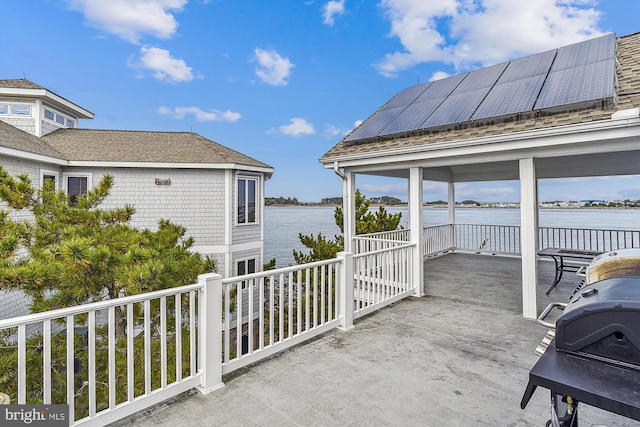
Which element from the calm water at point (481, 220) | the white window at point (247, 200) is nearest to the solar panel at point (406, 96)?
the calm water at point (481, 220)

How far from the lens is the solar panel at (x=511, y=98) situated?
4720 millimetres

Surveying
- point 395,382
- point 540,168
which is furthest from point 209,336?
point 540,168

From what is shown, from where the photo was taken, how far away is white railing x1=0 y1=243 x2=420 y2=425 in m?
2.08

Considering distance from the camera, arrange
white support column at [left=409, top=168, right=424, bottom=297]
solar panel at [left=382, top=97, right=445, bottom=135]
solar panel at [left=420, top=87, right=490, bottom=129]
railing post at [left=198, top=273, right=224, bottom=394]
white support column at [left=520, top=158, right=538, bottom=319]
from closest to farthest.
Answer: railing post at [left=198, top=273, right=224, bottom=394] < white support column at [left=520, top=158, right=538, bottom=319] < solar panel at [left=420, top=87, right=490, bottom=129] < white support column at [left=409, top=168, right=424, bottom=297] < solar panel at [left=382, top=97, right=445, bottom=135]

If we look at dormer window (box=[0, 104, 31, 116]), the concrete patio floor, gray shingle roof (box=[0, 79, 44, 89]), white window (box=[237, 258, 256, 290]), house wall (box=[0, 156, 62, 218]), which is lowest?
white window (box=[237, 258, 256, 290])

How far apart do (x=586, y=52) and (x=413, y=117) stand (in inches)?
123

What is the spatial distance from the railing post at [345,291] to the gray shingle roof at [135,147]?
22.5ft

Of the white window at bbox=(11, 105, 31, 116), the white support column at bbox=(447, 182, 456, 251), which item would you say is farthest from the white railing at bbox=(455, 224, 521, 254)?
the white window at bbox=(11, 105, 31, 116)

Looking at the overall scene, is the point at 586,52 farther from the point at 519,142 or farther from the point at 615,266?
the point at 615,266

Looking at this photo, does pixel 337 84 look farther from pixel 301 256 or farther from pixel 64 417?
pixel 64 417

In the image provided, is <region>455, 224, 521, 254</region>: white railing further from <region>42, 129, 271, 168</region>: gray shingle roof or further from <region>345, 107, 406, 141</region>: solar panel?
<region>42, 129, 271, 168</region>: gray shingle roof

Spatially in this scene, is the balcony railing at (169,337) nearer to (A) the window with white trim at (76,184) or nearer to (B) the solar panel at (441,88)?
(B) the solar panel at (441,88)

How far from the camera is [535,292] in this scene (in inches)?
169

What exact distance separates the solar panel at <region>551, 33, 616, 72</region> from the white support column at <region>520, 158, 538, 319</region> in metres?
2.49
